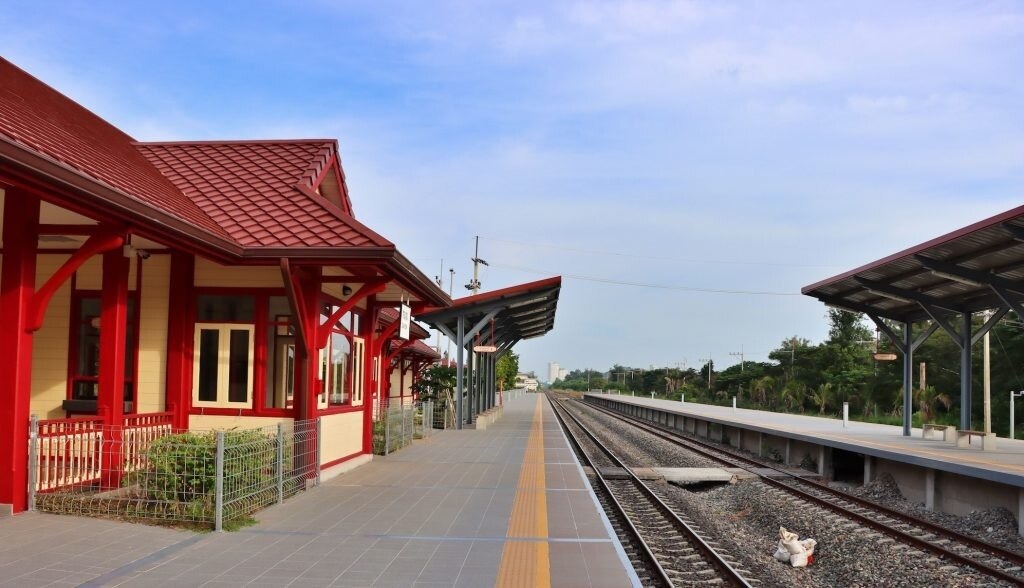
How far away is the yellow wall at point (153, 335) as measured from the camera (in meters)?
Answer: 9.94

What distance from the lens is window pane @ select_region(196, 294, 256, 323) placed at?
10.4 meters

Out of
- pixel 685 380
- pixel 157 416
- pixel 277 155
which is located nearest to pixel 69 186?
pixel 157 416

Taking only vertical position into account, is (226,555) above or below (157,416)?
below

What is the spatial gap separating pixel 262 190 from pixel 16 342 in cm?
428

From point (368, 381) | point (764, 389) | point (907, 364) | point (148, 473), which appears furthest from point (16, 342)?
point (764, 389)

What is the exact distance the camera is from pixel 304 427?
383 inches

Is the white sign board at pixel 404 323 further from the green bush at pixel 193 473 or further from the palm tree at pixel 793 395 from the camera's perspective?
the palm tree at pixel 793 395

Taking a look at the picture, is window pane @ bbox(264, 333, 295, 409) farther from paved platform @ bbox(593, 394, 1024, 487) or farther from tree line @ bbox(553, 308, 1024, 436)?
tree line @ bbox(553, 308, 1024, 436)

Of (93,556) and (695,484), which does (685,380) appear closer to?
(695,484)

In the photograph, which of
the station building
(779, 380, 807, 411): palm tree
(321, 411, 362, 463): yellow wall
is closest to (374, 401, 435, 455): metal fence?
(321, 411, 362, 463): yellow wall

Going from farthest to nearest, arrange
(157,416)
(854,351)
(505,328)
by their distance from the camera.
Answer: (854,351)
(505,328)
(157,416)

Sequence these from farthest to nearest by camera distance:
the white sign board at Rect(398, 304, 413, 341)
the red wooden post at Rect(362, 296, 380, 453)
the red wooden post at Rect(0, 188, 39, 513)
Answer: the red wooden post at Rect(362, 296, 380, 453), the white sign board at Rect(398, 304, 413, 341), the red wooden post at Rect(0, 188, 39, 513)

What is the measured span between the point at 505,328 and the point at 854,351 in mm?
24242

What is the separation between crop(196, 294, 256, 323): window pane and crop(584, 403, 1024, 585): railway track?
855 cm
